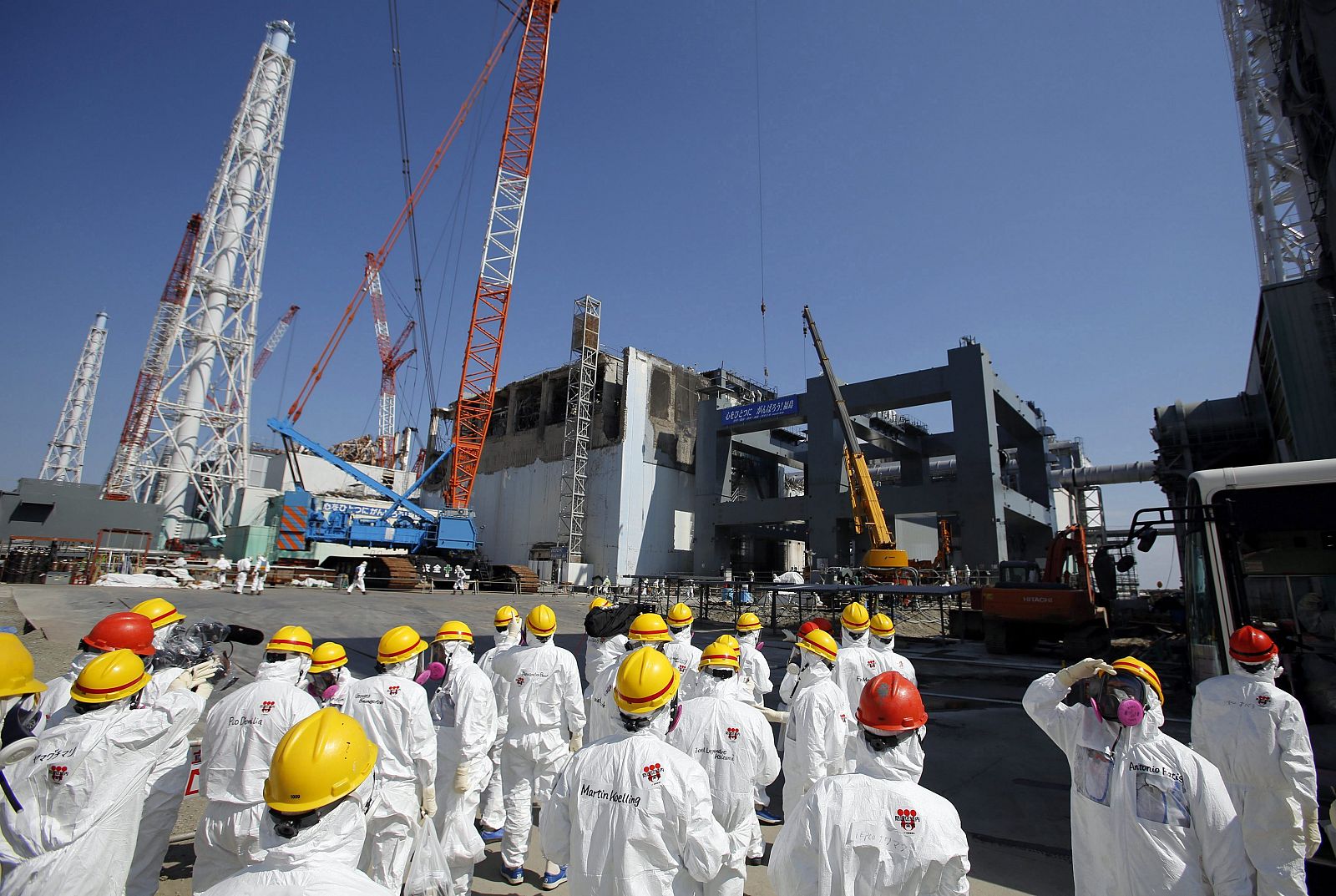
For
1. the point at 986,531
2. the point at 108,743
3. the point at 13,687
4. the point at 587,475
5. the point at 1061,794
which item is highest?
the point at 587,475

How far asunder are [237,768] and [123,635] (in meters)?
1.19

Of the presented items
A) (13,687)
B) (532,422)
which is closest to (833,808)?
(13,687)

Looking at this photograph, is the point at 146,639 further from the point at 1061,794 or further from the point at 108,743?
the point at 1061,794

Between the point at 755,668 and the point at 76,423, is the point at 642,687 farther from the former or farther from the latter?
the point at 76,423

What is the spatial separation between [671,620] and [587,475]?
36.5m

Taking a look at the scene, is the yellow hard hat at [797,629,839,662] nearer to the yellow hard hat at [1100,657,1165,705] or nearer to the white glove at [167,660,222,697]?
the yellow hard hat at [1100,657,1165,705]

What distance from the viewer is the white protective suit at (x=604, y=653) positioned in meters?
6.61

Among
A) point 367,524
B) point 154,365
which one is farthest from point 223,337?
point 154,365

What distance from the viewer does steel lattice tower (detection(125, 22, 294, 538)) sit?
37.7 meters

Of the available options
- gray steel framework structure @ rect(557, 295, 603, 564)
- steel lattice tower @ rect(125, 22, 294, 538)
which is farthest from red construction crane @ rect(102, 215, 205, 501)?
gray steel framework structure @ rect(557, 295, 603, 564)

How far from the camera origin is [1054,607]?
1435 centimetres

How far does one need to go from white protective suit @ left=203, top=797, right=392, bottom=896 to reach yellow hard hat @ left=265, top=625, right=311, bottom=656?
269 centimetres

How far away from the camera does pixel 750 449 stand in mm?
43344

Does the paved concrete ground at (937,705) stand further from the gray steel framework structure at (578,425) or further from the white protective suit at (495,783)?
the gray steel framework structure at (578,425)
